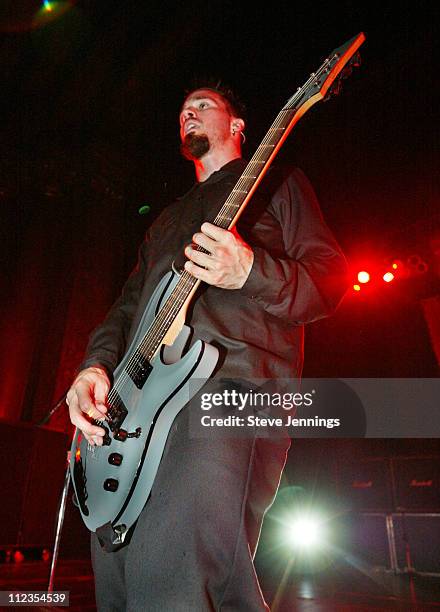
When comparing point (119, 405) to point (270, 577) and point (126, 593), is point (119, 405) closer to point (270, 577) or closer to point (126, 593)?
point (126, 593)

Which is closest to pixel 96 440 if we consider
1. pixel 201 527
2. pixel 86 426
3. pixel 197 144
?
pixel 86 426

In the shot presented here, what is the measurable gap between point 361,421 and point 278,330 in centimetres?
563

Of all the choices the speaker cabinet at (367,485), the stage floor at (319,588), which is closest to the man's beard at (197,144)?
the stage floor at (319,588)

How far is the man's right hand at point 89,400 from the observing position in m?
1.41

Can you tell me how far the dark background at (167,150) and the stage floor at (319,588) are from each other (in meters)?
2.54

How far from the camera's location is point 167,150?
639 centimetres

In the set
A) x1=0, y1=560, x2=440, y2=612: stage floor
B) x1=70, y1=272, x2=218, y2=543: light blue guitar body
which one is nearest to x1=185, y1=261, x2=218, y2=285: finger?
x1=70, y1=272, x2=218, y2=543: light blue guitar body

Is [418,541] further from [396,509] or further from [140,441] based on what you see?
[140,441]

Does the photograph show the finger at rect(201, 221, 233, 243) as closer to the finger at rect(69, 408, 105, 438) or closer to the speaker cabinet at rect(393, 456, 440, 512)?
the finger at rect(69, 408, 105, 438)

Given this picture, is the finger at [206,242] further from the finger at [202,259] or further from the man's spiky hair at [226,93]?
the man's spiky hair at [226,93]

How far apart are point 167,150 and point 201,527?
5.88 meters

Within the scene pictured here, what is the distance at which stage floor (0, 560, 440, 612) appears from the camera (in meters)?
2.99

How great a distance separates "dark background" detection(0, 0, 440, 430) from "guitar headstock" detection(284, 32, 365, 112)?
305 cm

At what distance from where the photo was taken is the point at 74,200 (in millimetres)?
7488
